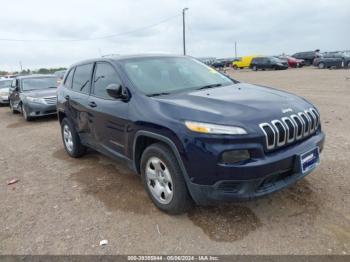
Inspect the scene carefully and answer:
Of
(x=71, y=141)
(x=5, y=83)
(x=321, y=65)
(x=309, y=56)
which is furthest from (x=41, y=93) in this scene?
(x=309, y=56)

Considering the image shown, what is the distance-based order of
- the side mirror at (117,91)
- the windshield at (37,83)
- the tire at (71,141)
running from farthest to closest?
the windshield at (37,83), the tire at (71,141), the side mirror at (117,91)

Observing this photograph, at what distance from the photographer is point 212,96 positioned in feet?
11.2

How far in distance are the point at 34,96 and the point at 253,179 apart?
9008mm

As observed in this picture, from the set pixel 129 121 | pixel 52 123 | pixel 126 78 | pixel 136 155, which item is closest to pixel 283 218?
pixel 136 155

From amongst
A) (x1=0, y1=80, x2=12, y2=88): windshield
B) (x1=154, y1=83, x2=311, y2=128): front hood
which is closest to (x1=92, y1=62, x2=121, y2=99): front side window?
(x1=154, y1=83, x2=311, y2=128): front hood

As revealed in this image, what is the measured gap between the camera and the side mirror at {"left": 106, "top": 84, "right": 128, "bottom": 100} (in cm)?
359

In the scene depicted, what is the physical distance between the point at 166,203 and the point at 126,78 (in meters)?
1.53

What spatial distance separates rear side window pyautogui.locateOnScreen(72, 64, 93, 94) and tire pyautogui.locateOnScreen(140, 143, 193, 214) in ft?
6.11

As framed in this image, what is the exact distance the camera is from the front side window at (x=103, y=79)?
405cm

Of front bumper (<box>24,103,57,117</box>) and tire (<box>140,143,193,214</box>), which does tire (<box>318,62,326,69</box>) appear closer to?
front bumper (<box>24,103,57,117</box>)

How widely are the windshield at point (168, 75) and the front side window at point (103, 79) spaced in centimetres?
20

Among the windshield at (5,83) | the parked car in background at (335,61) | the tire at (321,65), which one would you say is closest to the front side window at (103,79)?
the windshield at (5,83)

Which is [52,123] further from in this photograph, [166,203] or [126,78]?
[166,203]

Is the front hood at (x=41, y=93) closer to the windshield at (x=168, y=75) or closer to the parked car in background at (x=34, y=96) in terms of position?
the parked car in background at (x=34, y=96)
